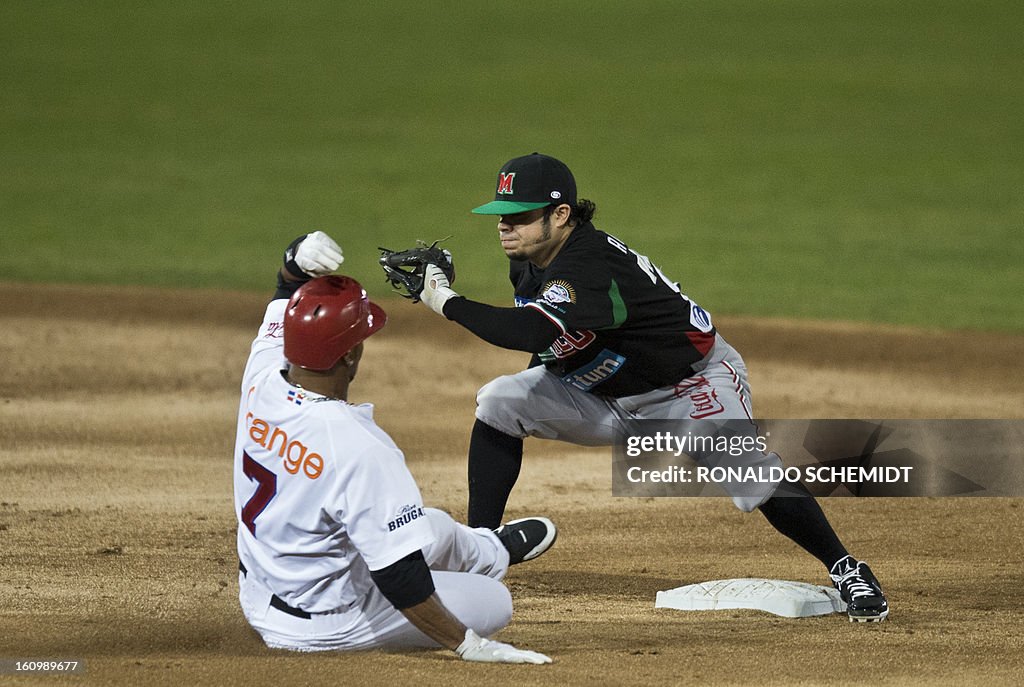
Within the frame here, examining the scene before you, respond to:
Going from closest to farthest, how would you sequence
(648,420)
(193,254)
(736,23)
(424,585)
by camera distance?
(424,585) < (648,420) < (193,254) < (736,23)

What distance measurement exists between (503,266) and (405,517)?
1149cm

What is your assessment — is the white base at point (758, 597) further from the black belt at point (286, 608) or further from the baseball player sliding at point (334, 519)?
the black belt at point (286, 608)

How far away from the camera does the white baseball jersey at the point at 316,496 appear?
148 inches

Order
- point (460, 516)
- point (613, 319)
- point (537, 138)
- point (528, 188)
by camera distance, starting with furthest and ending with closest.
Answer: point (537, 138)
point (460, 516)
point (528, 188)
point (613, 319)

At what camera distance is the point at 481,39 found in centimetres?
2952

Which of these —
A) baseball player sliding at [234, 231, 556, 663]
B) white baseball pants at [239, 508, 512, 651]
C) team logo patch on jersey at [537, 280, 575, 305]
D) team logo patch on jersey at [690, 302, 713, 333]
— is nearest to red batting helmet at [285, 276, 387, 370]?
baseball player sliding at [234, 231, 556, 663]

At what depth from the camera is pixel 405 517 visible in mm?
3750

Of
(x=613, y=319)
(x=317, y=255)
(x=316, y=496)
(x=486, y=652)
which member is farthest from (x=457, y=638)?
(x=613, y=319)

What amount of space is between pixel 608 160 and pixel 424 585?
18466 millimetres

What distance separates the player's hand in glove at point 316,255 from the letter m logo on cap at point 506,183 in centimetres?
79

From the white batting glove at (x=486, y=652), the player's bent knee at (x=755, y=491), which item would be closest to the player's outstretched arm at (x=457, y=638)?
the white batting glove at (x=486, y=652)

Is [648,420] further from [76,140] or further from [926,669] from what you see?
[76,140]

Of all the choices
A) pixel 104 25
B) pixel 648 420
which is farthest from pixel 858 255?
pixel 104 25

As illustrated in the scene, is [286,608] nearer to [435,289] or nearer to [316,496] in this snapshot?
[316,496]
